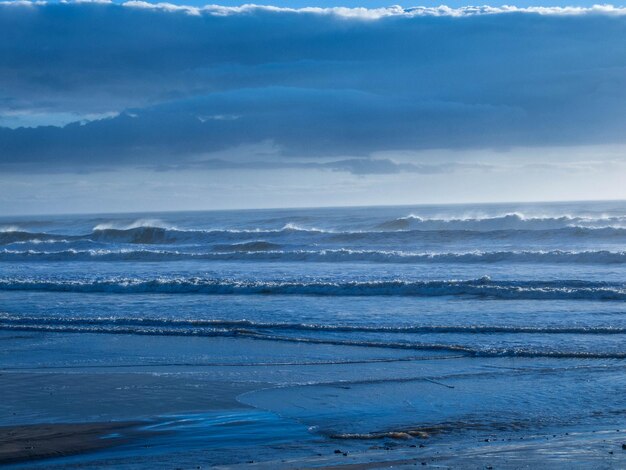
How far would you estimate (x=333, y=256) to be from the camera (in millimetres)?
Result: 30609

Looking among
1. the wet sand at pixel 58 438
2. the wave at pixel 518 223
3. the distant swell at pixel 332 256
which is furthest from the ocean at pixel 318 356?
the wave at pixel 518 223

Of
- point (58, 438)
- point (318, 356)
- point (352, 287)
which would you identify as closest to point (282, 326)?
point (318, 356)

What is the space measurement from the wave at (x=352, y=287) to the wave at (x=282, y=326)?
4.51 metres

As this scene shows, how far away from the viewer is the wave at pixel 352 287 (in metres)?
17.6

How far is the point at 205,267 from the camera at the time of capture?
28172 mm

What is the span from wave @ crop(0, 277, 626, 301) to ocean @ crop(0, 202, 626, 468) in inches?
2.6

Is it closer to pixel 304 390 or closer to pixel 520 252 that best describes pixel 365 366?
pixel 304 390

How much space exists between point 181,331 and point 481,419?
7.28 m

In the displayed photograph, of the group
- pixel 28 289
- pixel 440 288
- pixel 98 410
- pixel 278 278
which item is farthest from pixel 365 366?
pixel 28 289

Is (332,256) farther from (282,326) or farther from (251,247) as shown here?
(282,326)

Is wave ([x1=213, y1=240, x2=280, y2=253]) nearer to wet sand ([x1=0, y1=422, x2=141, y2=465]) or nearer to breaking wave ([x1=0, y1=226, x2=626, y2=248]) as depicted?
breaking wave ([x1=0, y1=226, x2=626, y2=248])

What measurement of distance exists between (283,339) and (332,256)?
704 inches

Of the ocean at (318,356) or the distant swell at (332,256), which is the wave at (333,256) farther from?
the ocean at (318,356)

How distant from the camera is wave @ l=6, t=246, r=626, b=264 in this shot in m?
26.6
